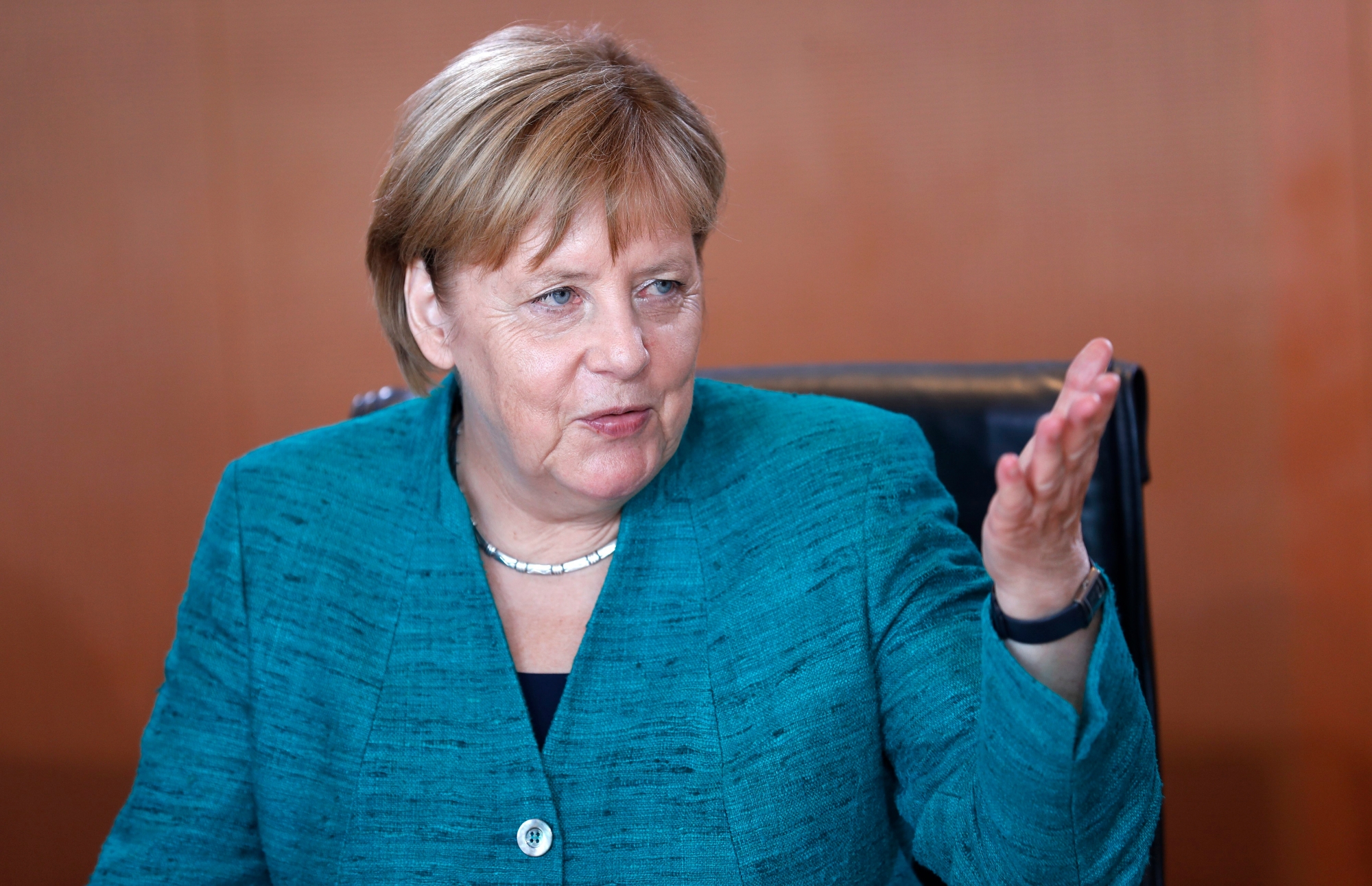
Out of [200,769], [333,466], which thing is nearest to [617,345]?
[333,466]

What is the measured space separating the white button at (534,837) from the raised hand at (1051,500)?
511 mm

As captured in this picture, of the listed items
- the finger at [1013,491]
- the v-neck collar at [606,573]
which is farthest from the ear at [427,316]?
the finger at [1013,491]

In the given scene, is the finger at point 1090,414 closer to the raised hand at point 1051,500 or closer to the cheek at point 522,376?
the raised hand at point 1051,500

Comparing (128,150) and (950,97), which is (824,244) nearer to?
(950,97)

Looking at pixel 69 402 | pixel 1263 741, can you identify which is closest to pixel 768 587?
pixel 1263 741

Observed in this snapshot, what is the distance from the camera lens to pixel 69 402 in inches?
93.9

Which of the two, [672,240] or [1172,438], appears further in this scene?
[1172,438]

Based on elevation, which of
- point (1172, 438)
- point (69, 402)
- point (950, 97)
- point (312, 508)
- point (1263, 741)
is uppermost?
point (950, 97)

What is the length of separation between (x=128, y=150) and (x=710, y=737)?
194 centimetres

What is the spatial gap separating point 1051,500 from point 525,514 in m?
0.66

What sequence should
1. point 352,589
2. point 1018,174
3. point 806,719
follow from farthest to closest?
point 1018,174 < point 352,589 < point 806,719

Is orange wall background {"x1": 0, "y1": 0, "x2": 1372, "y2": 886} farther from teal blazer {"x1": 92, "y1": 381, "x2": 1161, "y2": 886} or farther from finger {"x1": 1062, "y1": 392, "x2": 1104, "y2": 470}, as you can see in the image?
finger {"x1": 1062, "y1": 392, "x2": 1104, "y2": 470}

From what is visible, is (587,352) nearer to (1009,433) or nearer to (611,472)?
(611,472)

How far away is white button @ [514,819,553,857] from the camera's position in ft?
3.55
